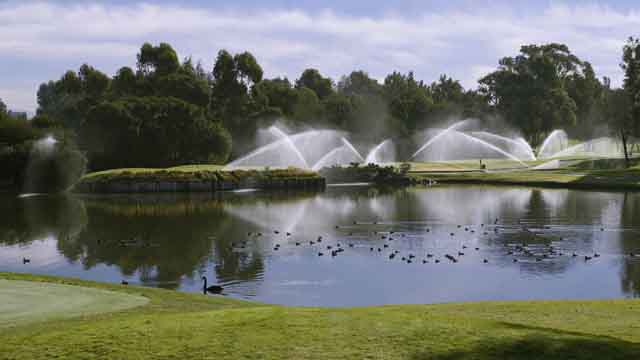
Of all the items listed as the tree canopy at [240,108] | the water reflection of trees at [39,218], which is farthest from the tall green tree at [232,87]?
the water reflection of trees at [39,218]

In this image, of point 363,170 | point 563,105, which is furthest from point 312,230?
point 563,105

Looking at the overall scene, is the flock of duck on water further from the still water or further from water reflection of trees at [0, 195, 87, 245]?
water reflection of trees at [0, 195, 87, 245]

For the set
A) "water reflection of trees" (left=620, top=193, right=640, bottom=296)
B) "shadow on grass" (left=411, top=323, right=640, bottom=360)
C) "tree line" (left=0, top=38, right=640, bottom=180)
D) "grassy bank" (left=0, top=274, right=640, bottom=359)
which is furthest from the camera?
"tree line" (left=0, top=38, right=640, bottom=180)

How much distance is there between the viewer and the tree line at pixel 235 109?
12056 centimetres

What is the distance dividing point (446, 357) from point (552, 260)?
26.8m

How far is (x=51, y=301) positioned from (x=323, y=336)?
9.84 metres

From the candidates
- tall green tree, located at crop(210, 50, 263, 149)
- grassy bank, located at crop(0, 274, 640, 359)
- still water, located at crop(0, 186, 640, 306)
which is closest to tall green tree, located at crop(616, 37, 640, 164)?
still water, located at crop(0, 186, 640, 306)

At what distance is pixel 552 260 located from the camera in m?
41.9

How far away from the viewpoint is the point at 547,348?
672 inches

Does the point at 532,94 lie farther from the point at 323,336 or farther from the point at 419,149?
the point at 323,336

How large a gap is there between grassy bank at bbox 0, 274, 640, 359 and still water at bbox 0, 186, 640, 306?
35.4 ft

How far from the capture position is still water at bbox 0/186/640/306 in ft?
115

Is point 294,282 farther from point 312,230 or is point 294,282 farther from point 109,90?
point 109,90

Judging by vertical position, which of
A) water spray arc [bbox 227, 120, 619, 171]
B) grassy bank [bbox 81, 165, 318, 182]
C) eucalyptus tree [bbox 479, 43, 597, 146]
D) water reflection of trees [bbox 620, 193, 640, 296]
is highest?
eucalyptus tree [bbox 479, 43, 597, 146]
